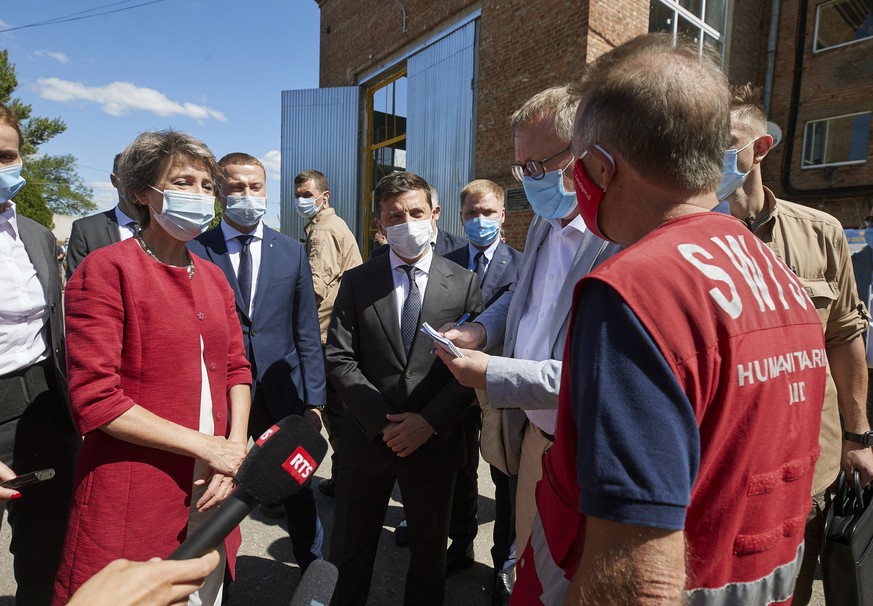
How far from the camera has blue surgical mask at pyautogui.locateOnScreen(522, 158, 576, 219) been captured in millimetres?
1790

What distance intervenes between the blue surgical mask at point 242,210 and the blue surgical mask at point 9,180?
92 cm

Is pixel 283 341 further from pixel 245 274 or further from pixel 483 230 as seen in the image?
pixel 483 230

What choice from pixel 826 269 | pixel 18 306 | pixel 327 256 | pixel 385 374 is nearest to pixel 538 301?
pixel 385 374

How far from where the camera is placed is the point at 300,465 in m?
1.34

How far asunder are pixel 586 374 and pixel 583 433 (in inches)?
3.7

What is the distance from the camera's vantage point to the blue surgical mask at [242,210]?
2.82m

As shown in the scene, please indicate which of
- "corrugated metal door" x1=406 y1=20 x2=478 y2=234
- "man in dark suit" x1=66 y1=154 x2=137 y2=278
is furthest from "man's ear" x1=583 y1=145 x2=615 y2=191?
"corrugated metal door" x1=406 y1=20 x2=478 y2=234

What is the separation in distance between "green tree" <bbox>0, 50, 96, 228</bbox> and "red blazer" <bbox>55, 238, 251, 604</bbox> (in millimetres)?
6978

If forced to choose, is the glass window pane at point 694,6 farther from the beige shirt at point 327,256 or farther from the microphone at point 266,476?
the microphone at point 266,476

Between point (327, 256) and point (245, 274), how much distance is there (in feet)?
5.58

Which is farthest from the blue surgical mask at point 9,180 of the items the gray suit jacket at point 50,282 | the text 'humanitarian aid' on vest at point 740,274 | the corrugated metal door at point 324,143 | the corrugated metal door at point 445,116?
the corrugated metal door at point 324,143

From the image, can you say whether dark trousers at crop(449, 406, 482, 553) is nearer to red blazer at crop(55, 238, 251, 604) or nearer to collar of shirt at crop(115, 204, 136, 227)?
red blazer at crop(55, 238, 251, 604)

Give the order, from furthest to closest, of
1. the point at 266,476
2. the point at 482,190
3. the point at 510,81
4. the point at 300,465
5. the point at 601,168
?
the point at 510,81
the point at 482,190
the point at 300,465
the point at 266,476
the point at 601,168

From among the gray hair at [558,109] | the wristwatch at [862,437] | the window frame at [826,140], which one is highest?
the window frame at [826,140]
